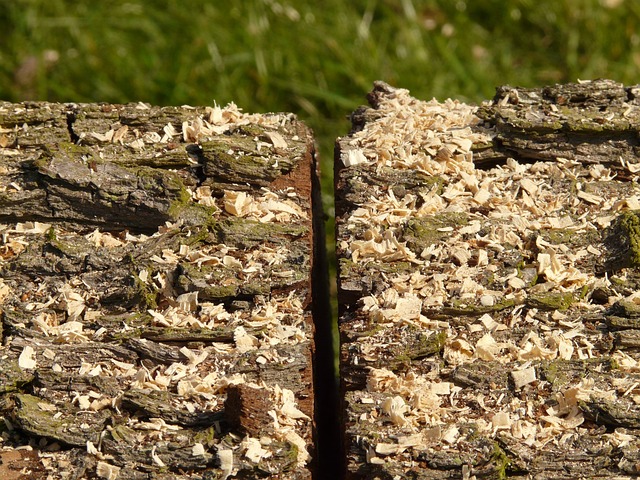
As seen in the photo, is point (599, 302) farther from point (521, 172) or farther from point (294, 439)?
point (294, 439)

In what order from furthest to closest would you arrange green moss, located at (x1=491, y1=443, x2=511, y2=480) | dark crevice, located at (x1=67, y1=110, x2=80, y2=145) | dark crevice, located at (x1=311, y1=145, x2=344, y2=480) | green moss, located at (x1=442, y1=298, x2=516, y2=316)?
1. dark crevice, located at (x1=67, y1=110, x2=80, y2=145)
2. dark crevice, located at (x1=311, y1=145, x2=344, y2=480)
3. green moss, located at (x1=442, y1=298, x2=516, y2=316)
4. green moss, located at (x1=491, y1=443, x2=511, y2=480)

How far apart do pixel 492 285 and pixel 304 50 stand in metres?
2.13

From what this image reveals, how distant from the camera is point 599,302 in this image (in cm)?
187

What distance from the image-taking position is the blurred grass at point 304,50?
3.66 m

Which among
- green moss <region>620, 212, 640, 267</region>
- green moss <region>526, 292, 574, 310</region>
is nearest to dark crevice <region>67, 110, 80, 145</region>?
green moss <region>526, 292, 574, 310</region>

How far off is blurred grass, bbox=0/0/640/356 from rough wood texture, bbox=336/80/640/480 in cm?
143

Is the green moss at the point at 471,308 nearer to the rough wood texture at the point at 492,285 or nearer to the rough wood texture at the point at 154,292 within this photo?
the rough wood texture at the point at 492,285

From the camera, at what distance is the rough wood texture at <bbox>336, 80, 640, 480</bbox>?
1.66 metres

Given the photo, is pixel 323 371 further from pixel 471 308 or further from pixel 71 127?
pixel 71 127

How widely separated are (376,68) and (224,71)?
0.65 meters

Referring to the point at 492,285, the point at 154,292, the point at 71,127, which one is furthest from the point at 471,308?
the point at 71,127

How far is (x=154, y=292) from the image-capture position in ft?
6.14

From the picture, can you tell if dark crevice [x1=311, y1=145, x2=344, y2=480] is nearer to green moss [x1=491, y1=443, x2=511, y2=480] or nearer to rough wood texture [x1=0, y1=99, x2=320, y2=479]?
rough wood texture [x1=0, y1=99, x2=320, y2=479]

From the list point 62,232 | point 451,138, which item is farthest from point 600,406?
point 62,232
